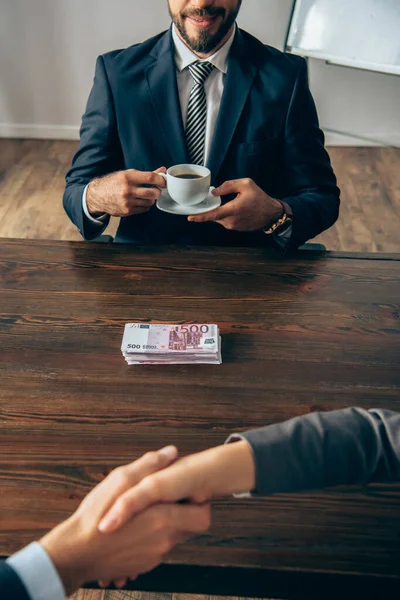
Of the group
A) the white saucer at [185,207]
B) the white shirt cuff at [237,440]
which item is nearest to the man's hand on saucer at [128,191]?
the white saucer at [185,207]

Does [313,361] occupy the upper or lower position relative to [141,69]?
lower

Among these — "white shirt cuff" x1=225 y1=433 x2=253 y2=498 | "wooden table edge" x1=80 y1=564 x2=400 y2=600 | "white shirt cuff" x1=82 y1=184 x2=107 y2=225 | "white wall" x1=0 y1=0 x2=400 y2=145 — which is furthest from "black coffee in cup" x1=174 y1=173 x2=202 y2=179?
"white wall" x1=0 y1=0 x2=400 y2=145

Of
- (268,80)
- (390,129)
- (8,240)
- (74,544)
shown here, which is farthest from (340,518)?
(390,129)

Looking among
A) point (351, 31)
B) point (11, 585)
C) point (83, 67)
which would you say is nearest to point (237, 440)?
point (11, 585)

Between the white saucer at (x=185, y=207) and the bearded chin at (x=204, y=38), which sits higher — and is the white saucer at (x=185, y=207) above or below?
below

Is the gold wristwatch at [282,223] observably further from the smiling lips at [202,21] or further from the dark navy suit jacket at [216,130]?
the smiling lips at [202,21]

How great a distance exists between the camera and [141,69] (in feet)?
5.03

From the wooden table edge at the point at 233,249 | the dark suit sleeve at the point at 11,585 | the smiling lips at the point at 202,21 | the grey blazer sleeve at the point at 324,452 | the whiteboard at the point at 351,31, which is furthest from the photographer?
the whiteboard at the point at 351,31

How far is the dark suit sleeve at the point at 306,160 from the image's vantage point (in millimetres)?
1531

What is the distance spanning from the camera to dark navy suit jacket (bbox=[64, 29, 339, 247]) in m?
1.52

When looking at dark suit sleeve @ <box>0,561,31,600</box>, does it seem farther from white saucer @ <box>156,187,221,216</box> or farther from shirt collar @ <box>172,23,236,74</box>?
shirt collar @ <box>172,23,236,74</box>

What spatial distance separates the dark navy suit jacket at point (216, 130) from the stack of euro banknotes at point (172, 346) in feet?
1.62

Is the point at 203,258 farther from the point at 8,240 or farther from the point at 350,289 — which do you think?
the point at 8,240

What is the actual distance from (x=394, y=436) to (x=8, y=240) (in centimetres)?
110
